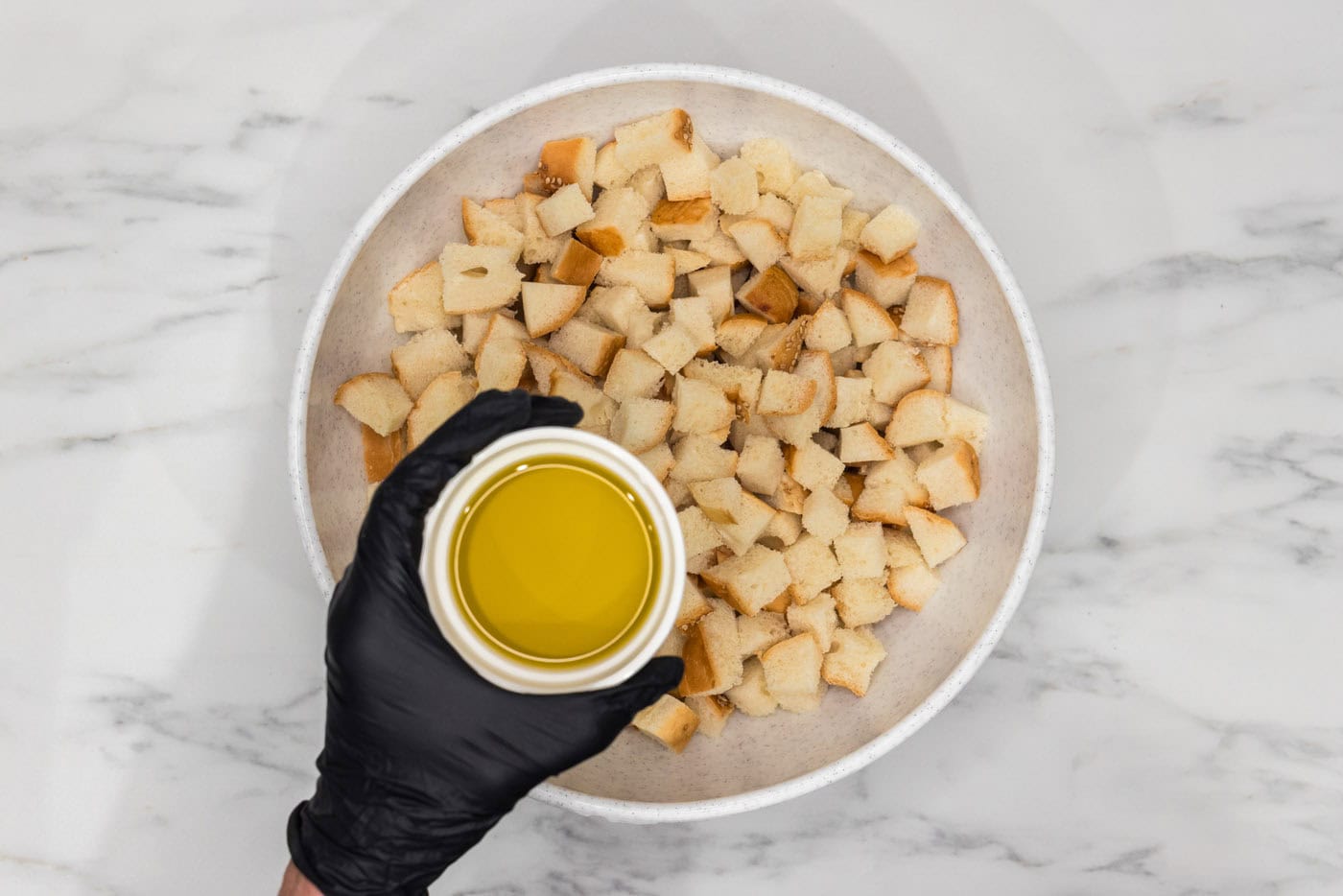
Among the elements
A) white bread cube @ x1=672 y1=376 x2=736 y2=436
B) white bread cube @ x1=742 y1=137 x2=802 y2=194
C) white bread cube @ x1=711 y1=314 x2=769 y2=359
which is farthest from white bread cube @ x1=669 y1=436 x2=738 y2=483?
white bread cube @ x1=742 y1=137 x2=802 y2=194

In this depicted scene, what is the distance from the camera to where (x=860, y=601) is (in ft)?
3.87

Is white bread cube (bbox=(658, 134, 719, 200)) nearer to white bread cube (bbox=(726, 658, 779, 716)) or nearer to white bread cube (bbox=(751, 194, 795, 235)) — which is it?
white bread cube (bbox=(751, 194, 795, 235))

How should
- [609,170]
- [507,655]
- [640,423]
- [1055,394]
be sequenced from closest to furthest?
[507,655]
[640,423]
[609,170]
[1055,394]

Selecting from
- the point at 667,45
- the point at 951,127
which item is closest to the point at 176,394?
the point at 667,45

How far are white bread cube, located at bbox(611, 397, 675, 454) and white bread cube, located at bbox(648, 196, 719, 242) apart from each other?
0.69ft

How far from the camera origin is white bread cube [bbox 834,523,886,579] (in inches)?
45.4

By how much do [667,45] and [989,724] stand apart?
1019mm

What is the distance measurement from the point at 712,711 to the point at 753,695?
5 cm

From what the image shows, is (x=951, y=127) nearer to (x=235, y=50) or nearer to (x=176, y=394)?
(x=235, y=50)

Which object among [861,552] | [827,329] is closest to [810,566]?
[861,552]

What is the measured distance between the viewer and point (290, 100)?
1.37 m

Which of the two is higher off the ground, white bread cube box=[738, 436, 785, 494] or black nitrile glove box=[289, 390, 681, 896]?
white bread cube box=[738, 436, 785, 494]

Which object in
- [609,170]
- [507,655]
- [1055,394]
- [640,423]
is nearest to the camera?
[507,655]

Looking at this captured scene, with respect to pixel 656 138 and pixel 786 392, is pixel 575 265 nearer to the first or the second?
pixel 656 138
